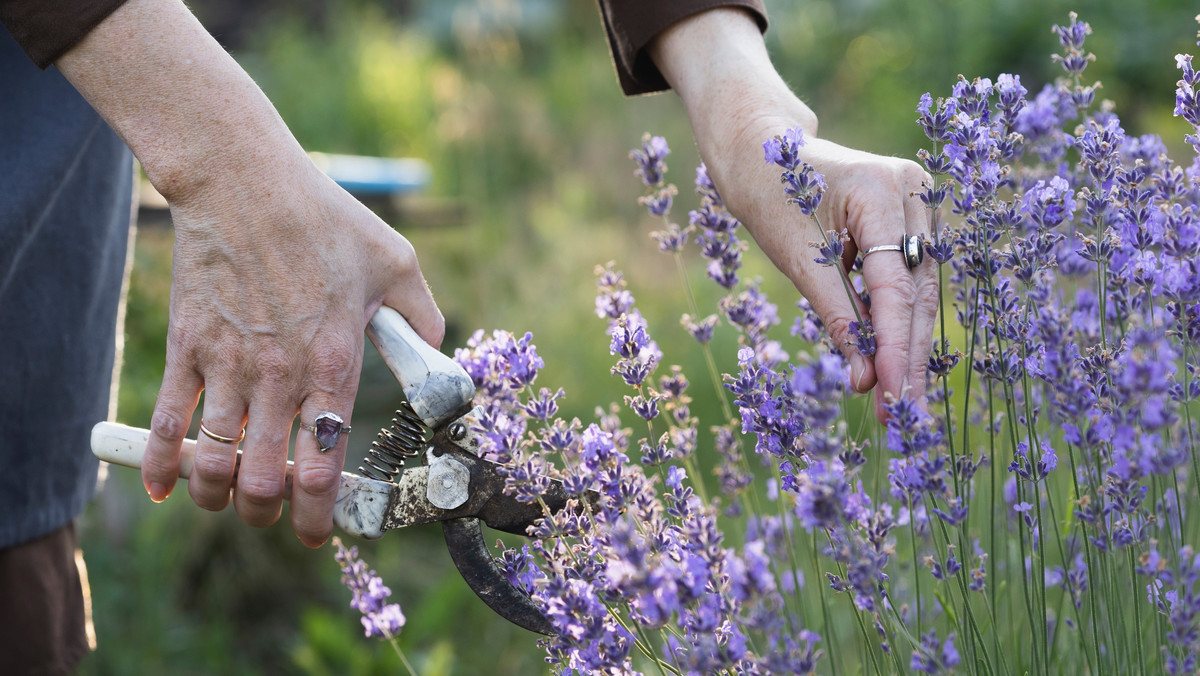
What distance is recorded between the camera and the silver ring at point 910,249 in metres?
1.19

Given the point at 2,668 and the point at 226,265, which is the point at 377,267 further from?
the point at 2,668

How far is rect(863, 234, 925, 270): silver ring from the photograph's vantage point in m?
1.19

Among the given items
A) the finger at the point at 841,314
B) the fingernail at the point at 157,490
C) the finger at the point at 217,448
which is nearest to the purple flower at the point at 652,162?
the finger at the point at 841,314

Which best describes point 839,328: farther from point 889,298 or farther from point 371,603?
point 371,603

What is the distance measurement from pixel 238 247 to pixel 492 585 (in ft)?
1.99

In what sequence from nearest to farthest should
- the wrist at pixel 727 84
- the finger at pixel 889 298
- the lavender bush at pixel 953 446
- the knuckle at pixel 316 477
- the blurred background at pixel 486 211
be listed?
the lavender bush at pixel 953 446
the finger at pixel 889 298
the knuckle at pixel 316 477
the wrist at pixel 727 84
the blurred background at pixel 486 211

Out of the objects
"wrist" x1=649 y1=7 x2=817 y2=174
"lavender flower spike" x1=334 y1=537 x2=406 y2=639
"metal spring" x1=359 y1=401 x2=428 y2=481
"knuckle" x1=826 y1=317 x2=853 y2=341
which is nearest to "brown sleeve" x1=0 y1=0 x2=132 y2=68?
"metal spring" x1=359 y1=401 x2=428 y2=481

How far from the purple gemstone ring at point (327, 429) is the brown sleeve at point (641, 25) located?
0.88 meters

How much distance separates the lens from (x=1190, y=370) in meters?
1.16

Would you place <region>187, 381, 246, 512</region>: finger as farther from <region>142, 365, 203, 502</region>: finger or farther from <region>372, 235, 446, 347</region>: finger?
<region>372, 235, 446, 347</region>: finger

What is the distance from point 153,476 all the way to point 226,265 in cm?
35

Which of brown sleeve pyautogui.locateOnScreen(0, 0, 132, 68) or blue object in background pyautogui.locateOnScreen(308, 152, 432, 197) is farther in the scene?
blue object in background pyautogui.locateOnScreen(308, 152, 432, 197)

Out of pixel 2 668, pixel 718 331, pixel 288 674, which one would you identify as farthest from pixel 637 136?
pixel 2 668

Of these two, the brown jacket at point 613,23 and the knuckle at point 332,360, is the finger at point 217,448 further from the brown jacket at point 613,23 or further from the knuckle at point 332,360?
the brown jacket at point 613,23
